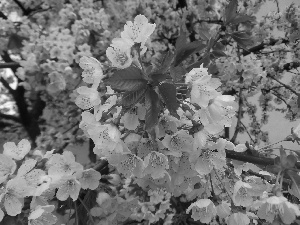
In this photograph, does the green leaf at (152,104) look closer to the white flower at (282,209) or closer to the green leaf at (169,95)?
the green leaf at (169,95)

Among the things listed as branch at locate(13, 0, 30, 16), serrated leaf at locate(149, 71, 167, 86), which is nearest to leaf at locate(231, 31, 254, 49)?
serrated leaf at locate(149, 71, 167, 86)

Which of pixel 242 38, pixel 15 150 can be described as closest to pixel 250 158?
pixel 242 38

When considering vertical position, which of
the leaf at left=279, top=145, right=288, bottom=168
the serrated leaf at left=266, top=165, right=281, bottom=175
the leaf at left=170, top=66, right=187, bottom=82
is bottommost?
the serrated leaf at left=266, top=165, right=281, bottom=175

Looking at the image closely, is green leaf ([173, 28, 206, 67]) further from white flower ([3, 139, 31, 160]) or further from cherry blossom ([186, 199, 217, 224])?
white flower ([3, 139, 31, 160])

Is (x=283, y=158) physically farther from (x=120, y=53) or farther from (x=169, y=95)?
(x=120, y=53)

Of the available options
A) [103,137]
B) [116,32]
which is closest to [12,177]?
[103,137]

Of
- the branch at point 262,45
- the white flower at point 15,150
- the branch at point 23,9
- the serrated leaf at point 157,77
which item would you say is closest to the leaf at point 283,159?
the serrated leaf at point 157,77
